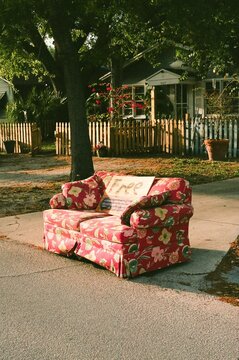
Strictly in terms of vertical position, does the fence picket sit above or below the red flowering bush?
below

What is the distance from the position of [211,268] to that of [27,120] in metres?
22.0

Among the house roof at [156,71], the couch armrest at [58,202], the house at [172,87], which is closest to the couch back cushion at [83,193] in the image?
the couch armrest at [58,202]

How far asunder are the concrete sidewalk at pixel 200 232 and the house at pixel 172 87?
14.8m

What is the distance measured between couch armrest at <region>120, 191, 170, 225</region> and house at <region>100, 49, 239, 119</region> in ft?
61.3

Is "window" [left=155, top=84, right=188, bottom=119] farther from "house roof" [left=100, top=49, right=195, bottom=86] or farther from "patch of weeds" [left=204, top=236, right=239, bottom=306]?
"patch of weeds" [left=204, top=236, right=239, bottom=306]

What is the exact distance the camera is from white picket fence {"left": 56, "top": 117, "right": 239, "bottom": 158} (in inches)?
702

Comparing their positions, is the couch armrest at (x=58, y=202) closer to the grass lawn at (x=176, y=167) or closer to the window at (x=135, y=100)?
the grass lawn at (x=176, y=167)

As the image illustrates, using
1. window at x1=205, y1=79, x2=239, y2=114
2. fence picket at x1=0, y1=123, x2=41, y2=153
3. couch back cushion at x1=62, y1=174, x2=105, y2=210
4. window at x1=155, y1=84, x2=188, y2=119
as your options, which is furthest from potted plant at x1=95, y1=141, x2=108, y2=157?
couch back cushion at x1=62, y1=174, x2=105, y2=210

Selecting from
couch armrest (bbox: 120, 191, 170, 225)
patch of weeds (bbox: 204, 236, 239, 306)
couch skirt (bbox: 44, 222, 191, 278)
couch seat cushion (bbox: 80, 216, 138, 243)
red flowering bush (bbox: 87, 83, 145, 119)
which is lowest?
patch of weeds (bbox: 204, 236, 239, 306)

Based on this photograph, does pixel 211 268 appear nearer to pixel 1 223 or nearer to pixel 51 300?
pixel 51 300

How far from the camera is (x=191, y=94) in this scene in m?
26.8

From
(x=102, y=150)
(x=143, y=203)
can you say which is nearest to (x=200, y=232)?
(x=143, y=203)

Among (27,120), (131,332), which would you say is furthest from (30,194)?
(27,120)

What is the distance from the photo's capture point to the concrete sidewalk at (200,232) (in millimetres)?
5617
